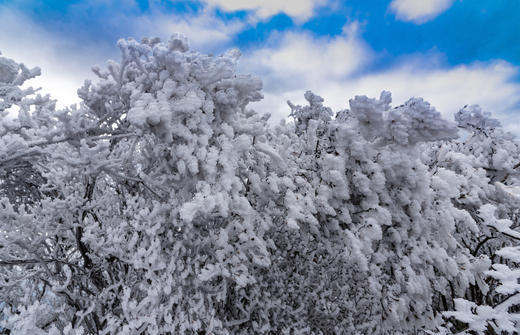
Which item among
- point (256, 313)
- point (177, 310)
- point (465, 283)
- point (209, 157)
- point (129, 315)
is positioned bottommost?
point (256, 313)

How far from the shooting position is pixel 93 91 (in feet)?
10.7

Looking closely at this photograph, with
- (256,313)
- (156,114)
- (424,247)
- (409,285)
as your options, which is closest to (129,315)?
(256,313)

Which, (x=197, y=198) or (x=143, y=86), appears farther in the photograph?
(x=143, y=86)

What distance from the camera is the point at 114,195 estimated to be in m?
5.64

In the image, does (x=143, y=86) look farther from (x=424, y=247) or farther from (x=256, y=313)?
(x=256, y=313)

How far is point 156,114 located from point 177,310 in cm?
198

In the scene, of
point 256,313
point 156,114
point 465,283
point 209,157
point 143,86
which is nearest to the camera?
point 156,114

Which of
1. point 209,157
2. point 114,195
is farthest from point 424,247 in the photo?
point 114,195

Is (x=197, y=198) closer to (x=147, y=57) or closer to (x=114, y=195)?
(x=147, y=57)

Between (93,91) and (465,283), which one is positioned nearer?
(93,91)

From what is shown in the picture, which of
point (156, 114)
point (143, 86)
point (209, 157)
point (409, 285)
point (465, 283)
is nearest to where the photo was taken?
point (156, 114)

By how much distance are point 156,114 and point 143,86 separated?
0.56 m

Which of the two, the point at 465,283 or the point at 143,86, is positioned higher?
the point at 143,86

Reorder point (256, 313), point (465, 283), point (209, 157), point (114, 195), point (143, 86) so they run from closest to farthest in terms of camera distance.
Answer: point (209, 157) → point (143, 86) → point (465, 283) → point (256, 313) → point (114, 195)
